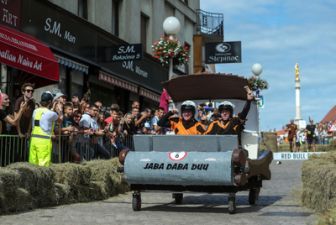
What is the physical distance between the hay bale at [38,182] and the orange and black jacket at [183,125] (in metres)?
2.32

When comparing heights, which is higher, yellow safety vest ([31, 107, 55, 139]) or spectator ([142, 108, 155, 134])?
spectator ([142, 108, 155, 134])

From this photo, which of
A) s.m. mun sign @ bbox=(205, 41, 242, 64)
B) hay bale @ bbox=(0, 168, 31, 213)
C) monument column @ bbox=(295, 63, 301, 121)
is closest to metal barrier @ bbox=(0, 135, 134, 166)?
hay bale @ bbox=(0, 168, 31, 213)

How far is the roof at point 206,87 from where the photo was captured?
43.7 feet

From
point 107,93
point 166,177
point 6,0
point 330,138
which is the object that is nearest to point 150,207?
point 166,177

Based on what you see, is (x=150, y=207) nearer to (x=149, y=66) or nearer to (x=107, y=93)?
(x=107, y=93)

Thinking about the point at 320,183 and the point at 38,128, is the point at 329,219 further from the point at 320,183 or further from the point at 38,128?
the point at 38,128

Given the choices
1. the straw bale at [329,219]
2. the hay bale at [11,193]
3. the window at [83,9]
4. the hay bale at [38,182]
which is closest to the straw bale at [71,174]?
the hay bale at [38,182]

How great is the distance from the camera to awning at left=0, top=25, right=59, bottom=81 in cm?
1534

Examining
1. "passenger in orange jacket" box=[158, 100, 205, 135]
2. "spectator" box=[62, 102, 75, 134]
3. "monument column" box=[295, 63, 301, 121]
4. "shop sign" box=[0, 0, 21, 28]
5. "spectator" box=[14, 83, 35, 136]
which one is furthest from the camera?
"monument column" box=[295, 63, 301, 121]

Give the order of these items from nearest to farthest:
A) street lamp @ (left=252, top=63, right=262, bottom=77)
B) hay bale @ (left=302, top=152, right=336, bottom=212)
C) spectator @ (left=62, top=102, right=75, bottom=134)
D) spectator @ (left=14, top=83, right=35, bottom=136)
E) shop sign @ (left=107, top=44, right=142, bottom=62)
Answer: hay bale @ (left=302, top=152, right=336, bottom=212) < spectator @ (left=14, top=83, right=35, bottom=136) < spectator @ (left=62, top=102, right=75, bottom=134) < shop sign @ (left=107, top=44, right=142, bottom=62) < street lamp @ (left=252, top=63, right=262, bottom=77)

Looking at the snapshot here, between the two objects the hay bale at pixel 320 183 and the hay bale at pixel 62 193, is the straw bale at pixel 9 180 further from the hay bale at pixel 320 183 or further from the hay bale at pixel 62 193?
the hay bale at pixel 320 183

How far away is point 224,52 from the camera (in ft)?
116

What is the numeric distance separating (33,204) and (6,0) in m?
9.10

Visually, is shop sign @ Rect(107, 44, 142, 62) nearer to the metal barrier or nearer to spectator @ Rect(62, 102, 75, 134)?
the metal barrier
